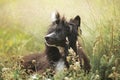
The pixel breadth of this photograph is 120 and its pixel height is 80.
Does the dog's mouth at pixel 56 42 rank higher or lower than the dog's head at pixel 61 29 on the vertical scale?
lower

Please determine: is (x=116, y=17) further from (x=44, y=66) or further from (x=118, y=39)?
(x=44, y=66)

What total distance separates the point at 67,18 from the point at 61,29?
191cm

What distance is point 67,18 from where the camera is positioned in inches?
489

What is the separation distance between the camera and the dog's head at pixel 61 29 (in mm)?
10414

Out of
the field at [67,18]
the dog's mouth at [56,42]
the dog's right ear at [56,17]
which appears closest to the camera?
the field at [67,18]

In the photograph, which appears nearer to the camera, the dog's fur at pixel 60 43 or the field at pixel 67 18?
the field at pixel 67 18

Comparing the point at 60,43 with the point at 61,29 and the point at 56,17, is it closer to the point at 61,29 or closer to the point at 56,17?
the point at 61,29

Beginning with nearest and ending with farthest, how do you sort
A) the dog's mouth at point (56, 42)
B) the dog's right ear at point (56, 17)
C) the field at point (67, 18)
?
the field at point (67, 18), the dog's mouth at point (56, 42), the dog's right ear at point (56, 17)

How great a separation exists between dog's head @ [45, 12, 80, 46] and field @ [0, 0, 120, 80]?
0.89ft

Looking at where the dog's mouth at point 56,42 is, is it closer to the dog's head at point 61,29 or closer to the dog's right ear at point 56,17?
the dog's head at point 61,29

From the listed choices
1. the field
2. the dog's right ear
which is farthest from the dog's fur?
the field

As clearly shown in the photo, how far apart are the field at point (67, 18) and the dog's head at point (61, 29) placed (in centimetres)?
27

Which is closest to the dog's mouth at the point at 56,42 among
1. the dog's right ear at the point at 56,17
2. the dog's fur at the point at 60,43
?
the dog's fur at the point at 60,43

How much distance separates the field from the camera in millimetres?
9501
